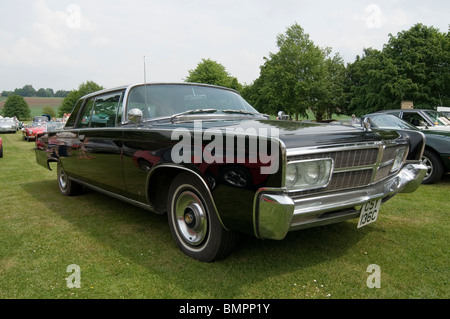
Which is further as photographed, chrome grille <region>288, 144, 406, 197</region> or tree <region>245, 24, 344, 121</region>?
tree <region>245, 24, 344, 121</region>

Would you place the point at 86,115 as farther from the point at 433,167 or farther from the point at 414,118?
the point at 414,118

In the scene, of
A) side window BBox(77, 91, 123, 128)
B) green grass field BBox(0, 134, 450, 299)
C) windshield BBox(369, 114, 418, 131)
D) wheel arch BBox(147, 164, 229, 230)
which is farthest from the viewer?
windshield BBox(369, 114, 418, 131)

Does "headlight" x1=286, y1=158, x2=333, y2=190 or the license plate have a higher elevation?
"headlight" x1=286, y1=158, x2=333, y2=190

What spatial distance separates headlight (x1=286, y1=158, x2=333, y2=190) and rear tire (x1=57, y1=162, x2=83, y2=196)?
4.15 meters

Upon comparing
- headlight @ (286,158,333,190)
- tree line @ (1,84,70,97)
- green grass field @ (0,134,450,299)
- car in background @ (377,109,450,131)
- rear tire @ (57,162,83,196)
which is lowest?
green grass field @ (0,134,450,299)

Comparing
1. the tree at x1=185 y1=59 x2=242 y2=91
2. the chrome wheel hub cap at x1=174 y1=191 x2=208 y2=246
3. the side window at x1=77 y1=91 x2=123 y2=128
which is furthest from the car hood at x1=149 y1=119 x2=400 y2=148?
the tree at x1=185 y1=59 x2=242 y2=91

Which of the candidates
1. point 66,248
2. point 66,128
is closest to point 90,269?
point 66,248

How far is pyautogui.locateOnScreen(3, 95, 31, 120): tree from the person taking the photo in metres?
84.9

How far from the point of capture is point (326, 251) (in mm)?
2990

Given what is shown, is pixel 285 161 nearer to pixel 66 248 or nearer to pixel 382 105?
pixel 66 248

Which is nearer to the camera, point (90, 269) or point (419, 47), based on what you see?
point (90, 269)

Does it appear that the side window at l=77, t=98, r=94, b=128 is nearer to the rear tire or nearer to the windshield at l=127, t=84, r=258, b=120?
the rear tire

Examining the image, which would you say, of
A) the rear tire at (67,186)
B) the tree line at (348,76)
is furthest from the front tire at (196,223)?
the tree line at (348,76)
